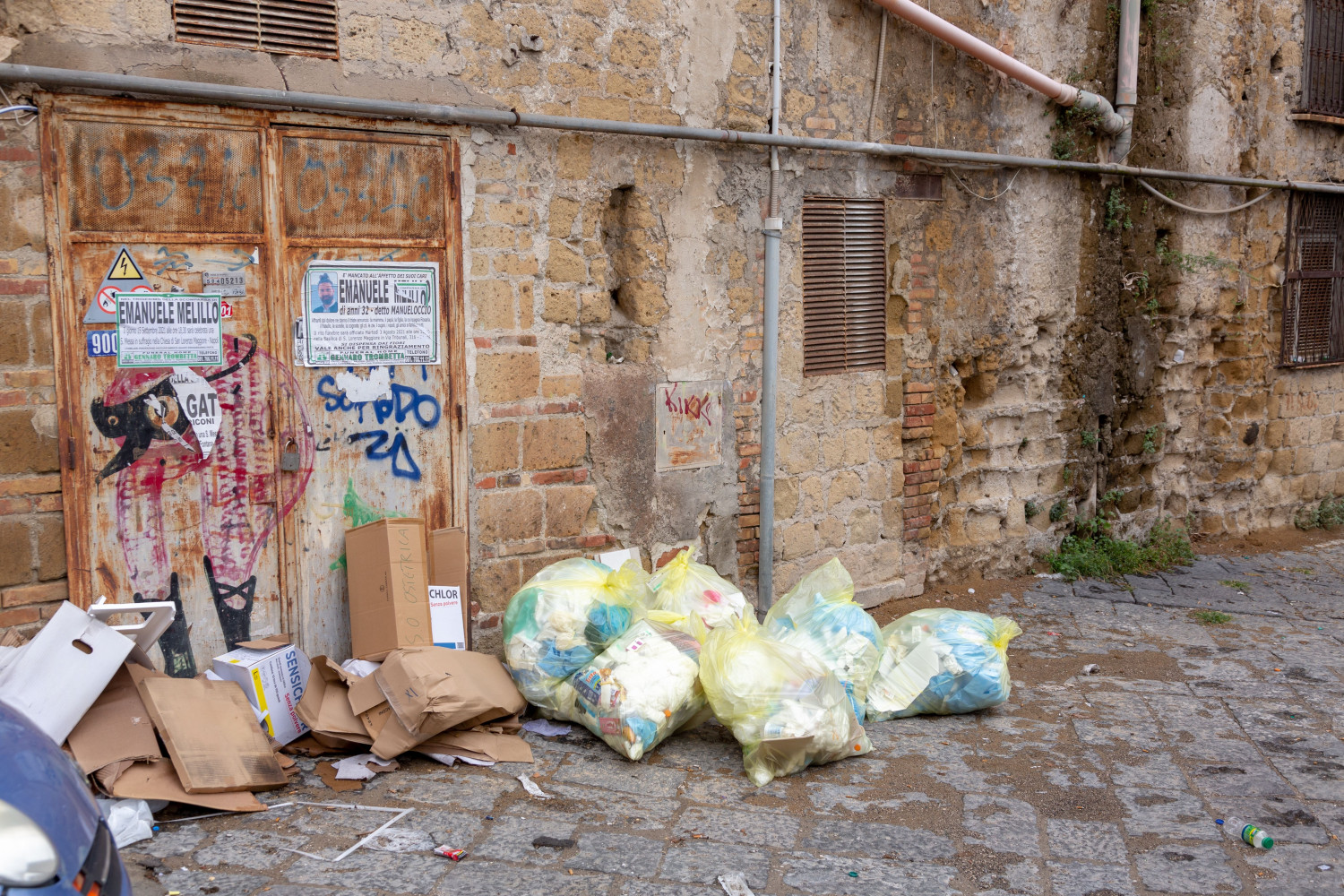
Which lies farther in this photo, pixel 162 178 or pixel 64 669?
pixel 162 178

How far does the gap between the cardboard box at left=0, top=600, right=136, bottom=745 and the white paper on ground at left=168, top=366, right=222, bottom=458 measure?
2.99 ft

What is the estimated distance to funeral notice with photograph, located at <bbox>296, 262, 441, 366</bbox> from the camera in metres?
4.62

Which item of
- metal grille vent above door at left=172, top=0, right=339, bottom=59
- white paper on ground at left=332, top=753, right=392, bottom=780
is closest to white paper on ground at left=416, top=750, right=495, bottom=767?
white paper on ground at left=332, top=753, right=392, bottom=780

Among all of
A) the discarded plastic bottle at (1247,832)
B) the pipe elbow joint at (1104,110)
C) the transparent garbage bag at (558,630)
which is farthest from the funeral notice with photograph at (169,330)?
the pipe elbow joint at (1104,110)

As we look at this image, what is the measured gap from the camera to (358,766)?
162 inches

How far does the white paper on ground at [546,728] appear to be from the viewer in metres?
4.57

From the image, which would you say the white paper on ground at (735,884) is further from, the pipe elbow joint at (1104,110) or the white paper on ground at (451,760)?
the pipe elbow joint at (1104,110)

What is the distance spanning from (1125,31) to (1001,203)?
1675 millimetres

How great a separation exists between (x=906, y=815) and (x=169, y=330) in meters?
3.39

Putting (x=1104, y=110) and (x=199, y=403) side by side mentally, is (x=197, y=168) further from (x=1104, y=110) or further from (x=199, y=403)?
(x=1104, y=110)

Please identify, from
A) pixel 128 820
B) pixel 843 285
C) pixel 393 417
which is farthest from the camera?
pixel 843 285

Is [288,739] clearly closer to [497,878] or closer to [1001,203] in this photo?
[497,878]

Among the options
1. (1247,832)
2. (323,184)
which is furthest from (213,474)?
(1247,832)

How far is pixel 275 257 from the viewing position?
4.49m
